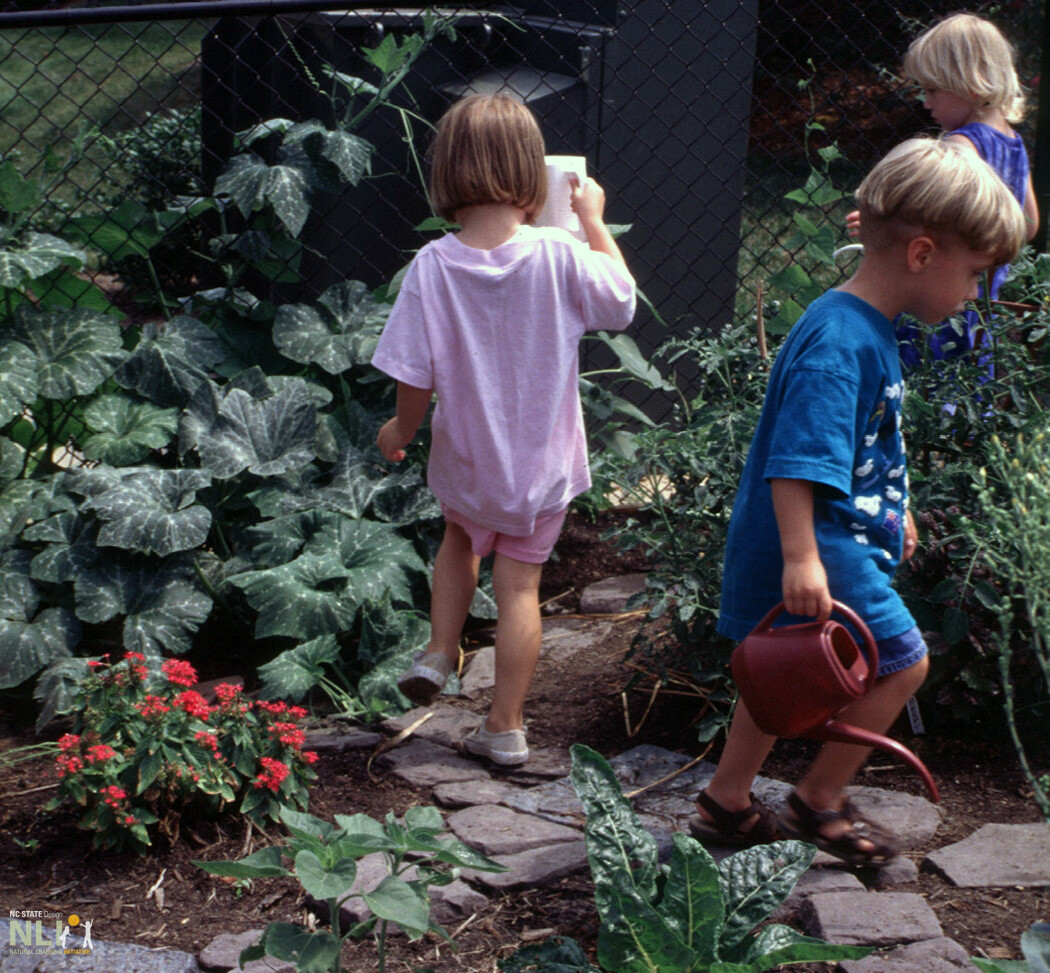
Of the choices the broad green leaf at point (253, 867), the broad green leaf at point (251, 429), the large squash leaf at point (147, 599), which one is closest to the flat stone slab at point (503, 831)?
the broad green leaf at point (253, 867)

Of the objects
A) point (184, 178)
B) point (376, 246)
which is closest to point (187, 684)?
point (376, 246)

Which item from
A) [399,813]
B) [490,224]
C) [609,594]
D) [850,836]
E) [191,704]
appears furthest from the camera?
[609,594]

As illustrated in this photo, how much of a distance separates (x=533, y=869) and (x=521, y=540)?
75 centimetres

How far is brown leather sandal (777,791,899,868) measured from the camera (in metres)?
2.04

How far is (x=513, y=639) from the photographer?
2.56 m

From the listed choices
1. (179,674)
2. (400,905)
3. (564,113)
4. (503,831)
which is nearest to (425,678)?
(503,831)

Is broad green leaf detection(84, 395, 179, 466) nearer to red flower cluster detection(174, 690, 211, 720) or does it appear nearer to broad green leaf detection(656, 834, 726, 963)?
red flower cluster detection(174, 690, 211, 720)

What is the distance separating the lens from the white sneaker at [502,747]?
98.6 inches

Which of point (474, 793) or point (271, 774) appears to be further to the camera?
point (474, 793)

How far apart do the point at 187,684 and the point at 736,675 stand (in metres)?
1.00

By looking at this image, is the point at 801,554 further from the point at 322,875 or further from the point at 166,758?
the point at 166,758

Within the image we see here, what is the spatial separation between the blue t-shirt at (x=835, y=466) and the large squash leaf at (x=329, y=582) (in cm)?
98

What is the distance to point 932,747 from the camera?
98.1 inches

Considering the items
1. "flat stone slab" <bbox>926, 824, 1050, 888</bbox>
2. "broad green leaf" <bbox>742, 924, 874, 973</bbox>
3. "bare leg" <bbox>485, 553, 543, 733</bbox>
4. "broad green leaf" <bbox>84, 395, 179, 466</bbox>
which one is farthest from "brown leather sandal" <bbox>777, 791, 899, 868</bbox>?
"broad green leaf" <bbox>84, 395, 179, 466</bbox>
